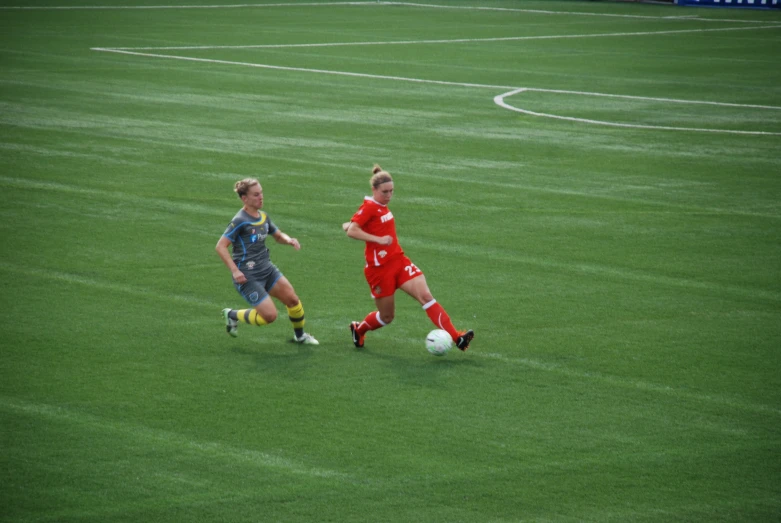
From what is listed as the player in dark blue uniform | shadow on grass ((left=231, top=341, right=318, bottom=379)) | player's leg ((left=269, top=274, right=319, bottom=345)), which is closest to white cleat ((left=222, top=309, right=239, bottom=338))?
the player in dark blue uniform

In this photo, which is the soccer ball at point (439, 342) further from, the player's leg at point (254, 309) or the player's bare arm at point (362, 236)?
the player's leg at point (254, 309)

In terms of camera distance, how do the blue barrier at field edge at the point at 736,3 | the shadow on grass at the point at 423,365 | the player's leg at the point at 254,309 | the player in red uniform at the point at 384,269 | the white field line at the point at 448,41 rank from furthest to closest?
the blue barrier at field edge at the point at 736,3 → the white field line at the point at 448,41 → the player's leg at the point at 254,309 → the player in red uniform at the point at 384,269 → the shadow on grass at the point at 423,365

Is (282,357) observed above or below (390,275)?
below

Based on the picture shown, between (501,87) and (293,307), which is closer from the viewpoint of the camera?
(293,307)

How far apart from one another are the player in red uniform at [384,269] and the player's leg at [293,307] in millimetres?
517

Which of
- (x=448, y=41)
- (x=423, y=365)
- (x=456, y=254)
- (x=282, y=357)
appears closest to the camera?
(x=423, y=365)

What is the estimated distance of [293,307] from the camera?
10.9m

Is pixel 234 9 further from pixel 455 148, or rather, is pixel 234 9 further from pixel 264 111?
pixel 455 148

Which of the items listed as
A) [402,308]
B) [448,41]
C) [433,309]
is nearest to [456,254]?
[402,308]

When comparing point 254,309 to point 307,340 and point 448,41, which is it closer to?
point 307,340

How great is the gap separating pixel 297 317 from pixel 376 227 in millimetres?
1211

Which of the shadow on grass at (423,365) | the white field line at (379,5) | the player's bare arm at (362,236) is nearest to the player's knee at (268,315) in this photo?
the shadow on grass at (423,365)

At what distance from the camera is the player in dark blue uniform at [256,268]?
423 inches

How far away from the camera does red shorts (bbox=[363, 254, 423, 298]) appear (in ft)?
35.1
